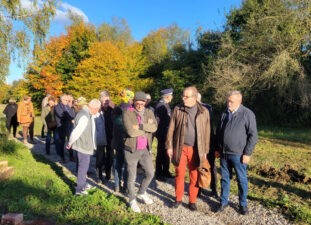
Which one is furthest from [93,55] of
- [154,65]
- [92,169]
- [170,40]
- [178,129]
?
[178,129]

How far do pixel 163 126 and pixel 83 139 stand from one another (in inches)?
74.3

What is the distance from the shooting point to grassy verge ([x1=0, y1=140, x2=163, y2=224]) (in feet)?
11.9

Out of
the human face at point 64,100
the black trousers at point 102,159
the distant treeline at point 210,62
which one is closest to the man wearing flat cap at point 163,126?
the black trousers at point 102,159

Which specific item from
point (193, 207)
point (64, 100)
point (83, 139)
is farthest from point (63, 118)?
point (193, 207)

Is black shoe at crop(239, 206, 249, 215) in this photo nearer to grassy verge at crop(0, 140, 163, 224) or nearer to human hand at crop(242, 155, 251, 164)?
human hand at crop(242, 155, 251, 164)

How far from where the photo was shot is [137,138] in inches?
160

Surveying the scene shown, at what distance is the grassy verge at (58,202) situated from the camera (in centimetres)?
363

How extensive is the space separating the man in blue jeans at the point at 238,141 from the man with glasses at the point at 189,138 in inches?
13.5

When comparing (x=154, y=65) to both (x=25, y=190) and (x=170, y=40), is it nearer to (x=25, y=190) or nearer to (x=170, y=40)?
(x=170, y=40)

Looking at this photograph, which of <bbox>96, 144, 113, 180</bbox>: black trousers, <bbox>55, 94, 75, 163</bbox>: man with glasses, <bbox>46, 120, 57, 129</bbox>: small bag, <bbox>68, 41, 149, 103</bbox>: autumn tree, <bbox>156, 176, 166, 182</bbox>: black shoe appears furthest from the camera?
<bbox>68, 41, 149, 103</bbox>: autumn tree

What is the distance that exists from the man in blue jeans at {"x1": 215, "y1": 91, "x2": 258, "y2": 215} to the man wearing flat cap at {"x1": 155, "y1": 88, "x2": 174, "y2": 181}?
1.68m

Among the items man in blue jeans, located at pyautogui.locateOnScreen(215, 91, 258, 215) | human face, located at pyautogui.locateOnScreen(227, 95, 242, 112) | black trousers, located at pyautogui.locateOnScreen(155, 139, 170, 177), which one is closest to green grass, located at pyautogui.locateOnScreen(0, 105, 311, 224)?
man in blue jeans, located at pyautogui.locateOnScreen(215, 91, 258, 215)

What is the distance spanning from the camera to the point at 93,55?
30094 mm

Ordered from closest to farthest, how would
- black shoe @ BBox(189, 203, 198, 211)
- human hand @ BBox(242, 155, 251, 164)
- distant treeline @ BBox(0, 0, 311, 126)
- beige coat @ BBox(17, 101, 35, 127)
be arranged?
1. human hand @ BBox(242, 155, 251, 164)
2. black shoe @ BBox(189, 203, 198, 211)
3. beige coat @ BBox(17, 101, 35, 127)
4. distant treeline @ BBox(0, 0, 311, 126)
